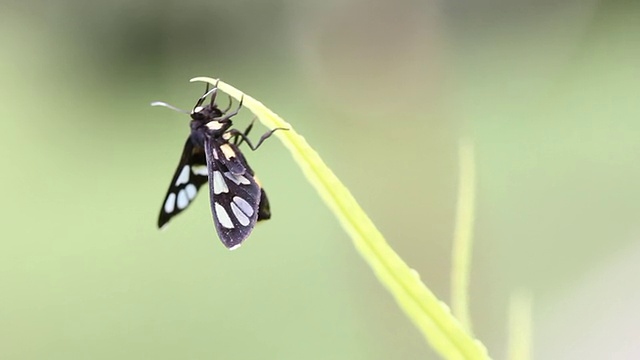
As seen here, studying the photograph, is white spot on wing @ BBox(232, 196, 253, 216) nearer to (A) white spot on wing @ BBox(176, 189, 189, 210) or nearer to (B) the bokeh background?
(A) white spot on wing @ BBox(176, 189, 189, 210)

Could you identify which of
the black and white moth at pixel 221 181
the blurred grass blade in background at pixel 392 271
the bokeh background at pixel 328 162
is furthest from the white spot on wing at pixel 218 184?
the bokeh background at pixel 328 162

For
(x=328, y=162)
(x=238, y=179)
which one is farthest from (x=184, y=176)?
(x=328, y=162)

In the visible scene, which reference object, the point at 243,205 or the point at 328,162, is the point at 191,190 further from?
the point at 328,162

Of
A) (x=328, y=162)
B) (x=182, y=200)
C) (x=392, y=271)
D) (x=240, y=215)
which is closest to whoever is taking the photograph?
(x=392, y=271)

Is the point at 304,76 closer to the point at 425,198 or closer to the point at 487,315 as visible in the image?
the point at 425,198

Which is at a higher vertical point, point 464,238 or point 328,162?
point 464,238

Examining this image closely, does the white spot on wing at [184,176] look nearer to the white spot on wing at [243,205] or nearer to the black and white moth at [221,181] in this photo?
the black and white moth at [221,181]

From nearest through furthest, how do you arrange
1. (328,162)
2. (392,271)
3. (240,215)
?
(392,271) → (240,215) → (328,162)
